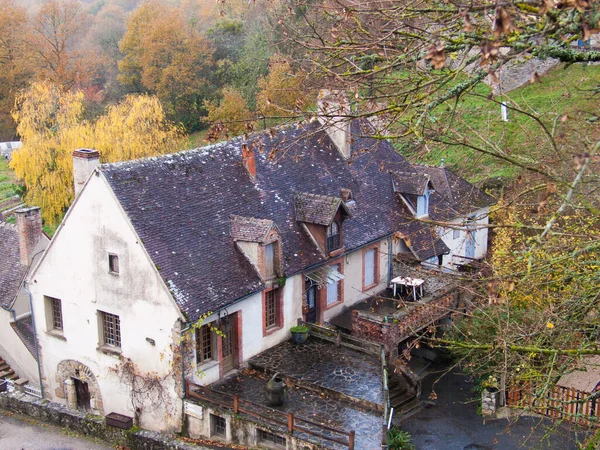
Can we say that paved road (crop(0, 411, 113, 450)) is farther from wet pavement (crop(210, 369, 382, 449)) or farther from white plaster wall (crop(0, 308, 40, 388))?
white plaster wall (crop(0, 308, 40, 388))

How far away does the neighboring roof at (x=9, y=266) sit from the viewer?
27906 mm

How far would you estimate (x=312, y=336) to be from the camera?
24.5 m

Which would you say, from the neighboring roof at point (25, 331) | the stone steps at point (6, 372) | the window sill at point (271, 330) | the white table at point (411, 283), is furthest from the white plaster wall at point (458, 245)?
Result: the stone steps at point (6, 372)

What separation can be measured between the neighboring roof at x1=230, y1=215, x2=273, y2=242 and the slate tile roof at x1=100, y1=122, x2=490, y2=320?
250mm

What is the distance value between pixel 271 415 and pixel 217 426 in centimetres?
188

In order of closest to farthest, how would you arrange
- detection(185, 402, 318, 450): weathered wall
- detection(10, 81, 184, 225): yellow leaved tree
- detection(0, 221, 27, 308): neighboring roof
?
detection(185, 402, 318, 450): weathered wall, detection(0, 221, 27, 308): neighboring roof, detection(10, 81, 184, 225): yellow leaved tree

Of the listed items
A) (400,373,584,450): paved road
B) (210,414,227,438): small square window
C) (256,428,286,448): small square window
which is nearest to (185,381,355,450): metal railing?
(256,428,286,448): small square window

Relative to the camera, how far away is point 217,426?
20453 millimetres

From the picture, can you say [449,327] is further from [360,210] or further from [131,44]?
[131,44]

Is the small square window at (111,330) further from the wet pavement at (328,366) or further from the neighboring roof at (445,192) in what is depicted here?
the neighboring roof at (445,192)

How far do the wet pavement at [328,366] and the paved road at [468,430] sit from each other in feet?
6.85

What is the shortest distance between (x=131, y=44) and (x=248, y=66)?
1366cm

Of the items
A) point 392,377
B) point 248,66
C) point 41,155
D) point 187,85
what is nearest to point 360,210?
point 392,377

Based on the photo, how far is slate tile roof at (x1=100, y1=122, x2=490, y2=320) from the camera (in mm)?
20875
